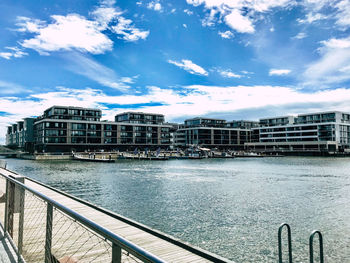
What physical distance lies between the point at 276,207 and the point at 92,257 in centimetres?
1785

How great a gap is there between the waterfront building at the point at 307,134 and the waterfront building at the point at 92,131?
2505 inches

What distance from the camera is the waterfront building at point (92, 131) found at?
4786 inches

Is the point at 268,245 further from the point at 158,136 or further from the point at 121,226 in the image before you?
the point at 158,136

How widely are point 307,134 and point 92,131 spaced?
114239mm

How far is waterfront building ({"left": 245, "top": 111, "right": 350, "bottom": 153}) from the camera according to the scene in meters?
141

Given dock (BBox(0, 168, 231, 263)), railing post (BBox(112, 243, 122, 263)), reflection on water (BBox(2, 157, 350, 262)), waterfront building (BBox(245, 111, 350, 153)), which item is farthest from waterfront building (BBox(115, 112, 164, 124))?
railing post (BBox(112, 243, 122, 263))

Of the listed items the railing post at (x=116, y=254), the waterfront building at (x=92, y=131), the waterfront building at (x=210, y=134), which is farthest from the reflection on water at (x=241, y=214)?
the waterfront building at (x=210, y=134)

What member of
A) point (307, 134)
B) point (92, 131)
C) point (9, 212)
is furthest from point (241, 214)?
point (307, 134)

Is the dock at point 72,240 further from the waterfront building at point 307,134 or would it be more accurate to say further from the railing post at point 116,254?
the waterfront building at point 307,134

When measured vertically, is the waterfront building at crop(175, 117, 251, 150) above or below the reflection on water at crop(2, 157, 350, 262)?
above

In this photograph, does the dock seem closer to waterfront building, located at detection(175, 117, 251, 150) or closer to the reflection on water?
the reflection on water

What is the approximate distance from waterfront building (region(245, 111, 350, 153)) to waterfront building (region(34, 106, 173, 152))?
209ft

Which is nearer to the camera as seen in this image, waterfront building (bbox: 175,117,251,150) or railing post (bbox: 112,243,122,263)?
railing post (bbox: 112,243,122,263)

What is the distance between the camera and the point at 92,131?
435 ft
